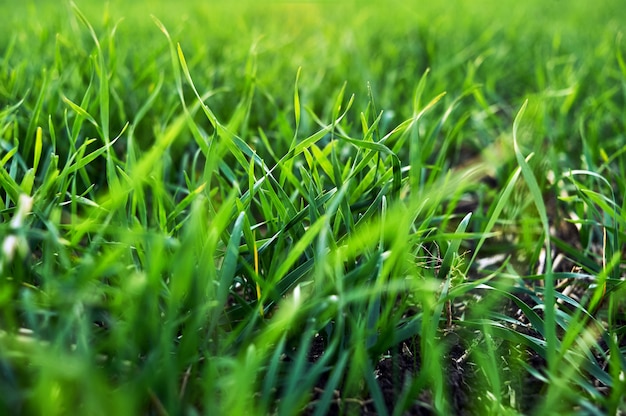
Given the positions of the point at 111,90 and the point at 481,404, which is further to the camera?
the point at 111,90

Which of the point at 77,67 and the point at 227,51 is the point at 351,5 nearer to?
the point at 227,51

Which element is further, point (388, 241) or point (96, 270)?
point (388, 241)

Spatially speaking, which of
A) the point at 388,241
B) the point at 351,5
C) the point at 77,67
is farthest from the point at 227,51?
the point at 351,5

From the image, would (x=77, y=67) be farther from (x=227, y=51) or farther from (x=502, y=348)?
(x=502, y=348)

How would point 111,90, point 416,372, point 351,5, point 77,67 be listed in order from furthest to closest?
1. point 351,5
2. point 77,67
3. point 111,90
4. point 416,372

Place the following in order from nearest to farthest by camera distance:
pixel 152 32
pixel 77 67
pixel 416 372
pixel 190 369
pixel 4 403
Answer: pixel 4 403 < pixel 190 369 < pixel 416 372 < pixel 77 67 < pixel 152 32

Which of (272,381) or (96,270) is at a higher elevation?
(96,270)

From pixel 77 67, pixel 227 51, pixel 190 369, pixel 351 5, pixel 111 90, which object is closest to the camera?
pixel 190 369

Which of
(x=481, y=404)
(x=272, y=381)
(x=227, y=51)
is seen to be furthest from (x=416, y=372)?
(x=227, y=51)

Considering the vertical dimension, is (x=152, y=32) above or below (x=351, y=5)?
above
